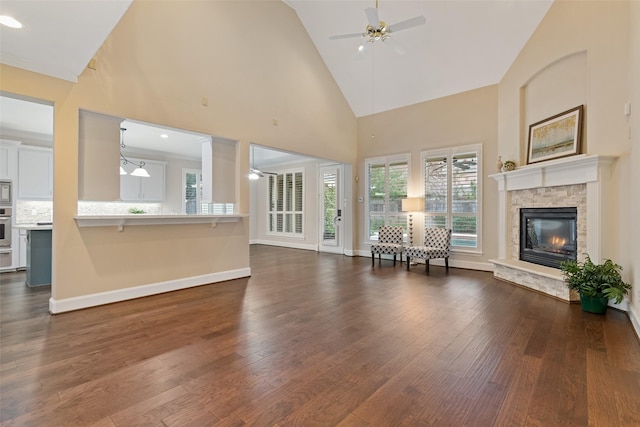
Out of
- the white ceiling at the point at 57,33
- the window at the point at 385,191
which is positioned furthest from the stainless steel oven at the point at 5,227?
the window at the point at 385,191

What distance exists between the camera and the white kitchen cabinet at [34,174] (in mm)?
5852

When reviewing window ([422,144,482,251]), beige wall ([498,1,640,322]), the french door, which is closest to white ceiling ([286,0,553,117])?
beige wall ([498,1,640,322])

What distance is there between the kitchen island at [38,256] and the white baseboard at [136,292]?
1.60 metres

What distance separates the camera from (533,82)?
16.6 feet

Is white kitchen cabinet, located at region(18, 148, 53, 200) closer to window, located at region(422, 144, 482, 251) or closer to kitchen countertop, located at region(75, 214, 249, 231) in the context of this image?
kitchen countertop, located at region(75, 214, 249, 231)

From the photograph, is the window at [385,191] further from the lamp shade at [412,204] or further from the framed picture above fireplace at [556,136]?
the framed picture above fireplace at [556,136]

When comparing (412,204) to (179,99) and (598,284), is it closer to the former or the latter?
(598,284)

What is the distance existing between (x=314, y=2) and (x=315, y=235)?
5.67 m

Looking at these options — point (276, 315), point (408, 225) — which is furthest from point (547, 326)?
point (408, 225)

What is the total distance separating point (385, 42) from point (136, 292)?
198 inches

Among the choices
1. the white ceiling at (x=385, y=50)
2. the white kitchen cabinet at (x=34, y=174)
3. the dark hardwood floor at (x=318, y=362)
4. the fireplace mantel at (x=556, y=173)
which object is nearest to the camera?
the dark hardwood floor at (x=318, y=362)

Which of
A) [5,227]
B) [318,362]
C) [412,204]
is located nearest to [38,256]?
[5,227]

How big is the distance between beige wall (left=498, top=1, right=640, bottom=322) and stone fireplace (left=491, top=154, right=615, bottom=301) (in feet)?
0.35

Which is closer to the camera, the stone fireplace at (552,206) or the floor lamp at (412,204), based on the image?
the stone fireplace at (552,206)
